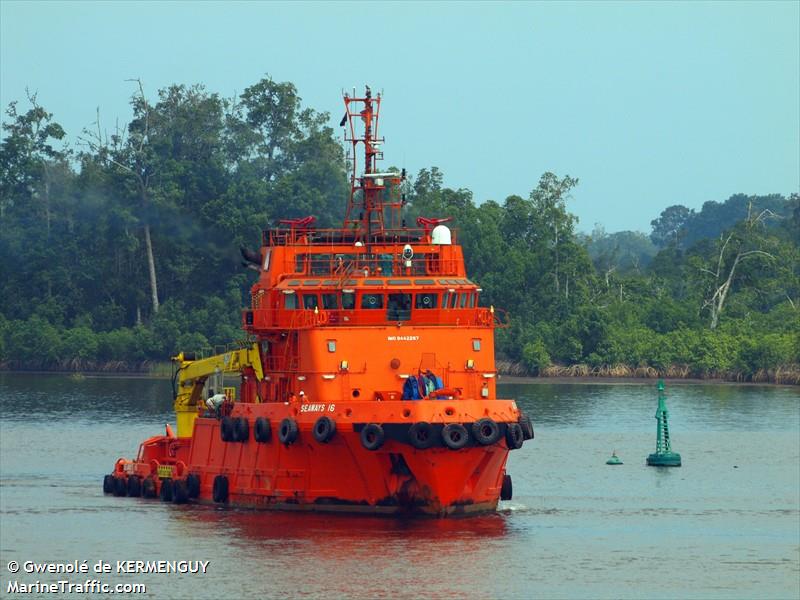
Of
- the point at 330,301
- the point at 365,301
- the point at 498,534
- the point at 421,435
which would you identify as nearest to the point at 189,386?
the point at 330,301

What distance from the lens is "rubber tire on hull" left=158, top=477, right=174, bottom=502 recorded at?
52.8 metres

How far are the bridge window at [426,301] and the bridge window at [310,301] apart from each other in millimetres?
2668

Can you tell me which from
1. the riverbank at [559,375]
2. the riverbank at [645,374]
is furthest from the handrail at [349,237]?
the riverbank at [645,374]

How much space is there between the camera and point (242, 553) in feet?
142

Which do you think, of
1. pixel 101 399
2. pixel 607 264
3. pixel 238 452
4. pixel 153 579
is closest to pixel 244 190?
pixel 101 399

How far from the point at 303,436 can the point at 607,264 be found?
128m

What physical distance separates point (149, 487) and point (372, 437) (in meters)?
12.4

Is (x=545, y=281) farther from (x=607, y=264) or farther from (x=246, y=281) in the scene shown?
(x=607, y=264)

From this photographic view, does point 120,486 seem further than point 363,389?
Yes

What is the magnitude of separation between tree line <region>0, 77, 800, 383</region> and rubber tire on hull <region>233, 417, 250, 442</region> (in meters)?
71.5

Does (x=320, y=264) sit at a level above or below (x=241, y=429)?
above

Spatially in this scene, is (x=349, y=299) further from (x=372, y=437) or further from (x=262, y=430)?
(x=372, y=437)

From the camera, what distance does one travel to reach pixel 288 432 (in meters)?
46.2

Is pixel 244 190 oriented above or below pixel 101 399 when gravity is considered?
above
